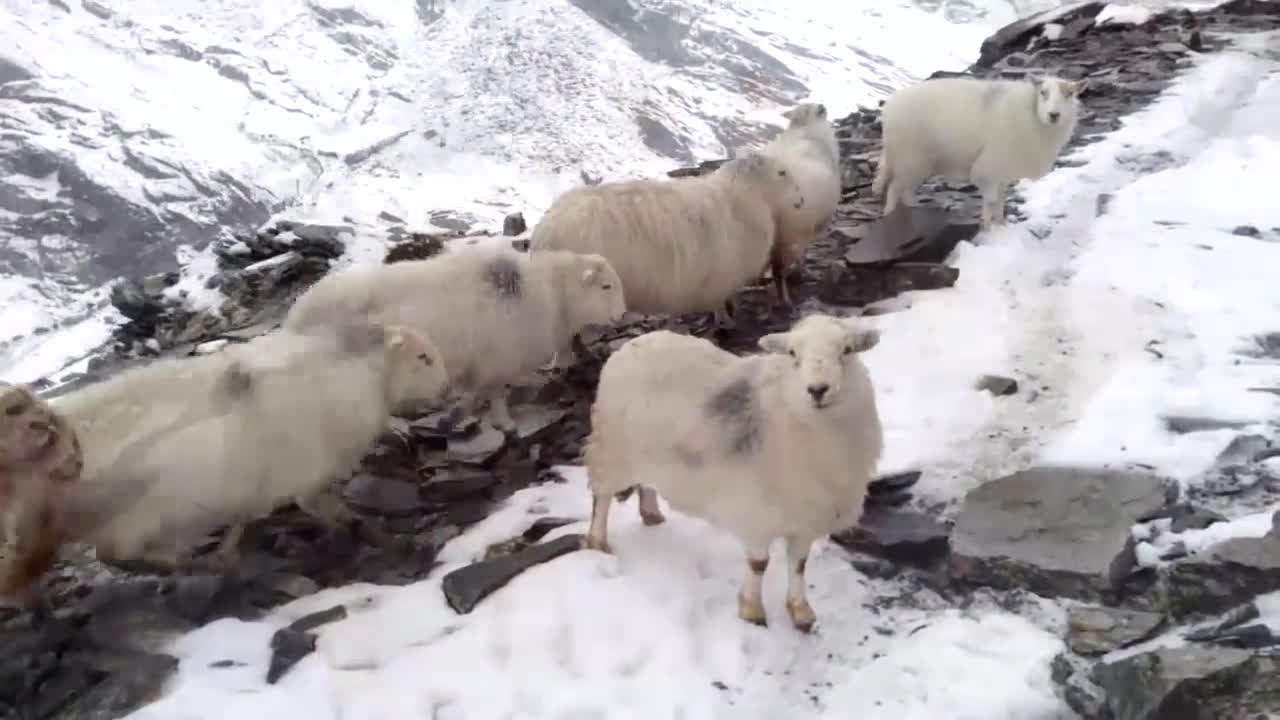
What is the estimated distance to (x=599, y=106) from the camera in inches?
1025

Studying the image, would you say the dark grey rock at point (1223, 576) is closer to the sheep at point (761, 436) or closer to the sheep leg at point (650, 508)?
the sheep at point (761, 436)

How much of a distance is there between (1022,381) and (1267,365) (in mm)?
1507

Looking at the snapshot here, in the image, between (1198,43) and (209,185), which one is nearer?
(1198,43)

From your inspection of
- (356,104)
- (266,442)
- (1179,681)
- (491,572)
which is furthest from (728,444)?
(356,104)

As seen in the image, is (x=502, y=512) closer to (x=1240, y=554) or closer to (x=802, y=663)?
(x=802, y=663)

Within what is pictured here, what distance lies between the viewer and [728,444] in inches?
187

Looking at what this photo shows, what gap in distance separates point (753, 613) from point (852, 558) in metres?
0.78

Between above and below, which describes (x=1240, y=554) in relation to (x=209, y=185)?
above

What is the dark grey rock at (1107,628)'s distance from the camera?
13.8 feet

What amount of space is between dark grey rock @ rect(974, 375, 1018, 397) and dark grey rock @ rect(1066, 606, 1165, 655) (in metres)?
2.40

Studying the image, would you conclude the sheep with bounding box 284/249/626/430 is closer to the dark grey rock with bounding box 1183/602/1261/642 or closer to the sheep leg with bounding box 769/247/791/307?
the sheep leg with bounding box 769/247/791/307

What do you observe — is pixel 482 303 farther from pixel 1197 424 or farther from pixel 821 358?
pixel 1197 424

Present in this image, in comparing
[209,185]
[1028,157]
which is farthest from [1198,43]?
[209,185]

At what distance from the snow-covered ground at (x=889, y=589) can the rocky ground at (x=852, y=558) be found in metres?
0.15
